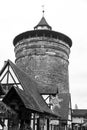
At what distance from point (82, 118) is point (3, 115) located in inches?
1236

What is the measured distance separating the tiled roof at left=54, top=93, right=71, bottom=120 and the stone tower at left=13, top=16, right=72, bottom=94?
7.34 feet

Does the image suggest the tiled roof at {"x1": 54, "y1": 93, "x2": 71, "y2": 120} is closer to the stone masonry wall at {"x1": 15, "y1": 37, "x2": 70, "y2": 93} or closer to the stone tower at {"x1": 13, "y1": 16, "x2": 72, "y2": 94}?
the stone tower at {"x1": 13, "y1": 16, "x2": 72, "y2": 94}

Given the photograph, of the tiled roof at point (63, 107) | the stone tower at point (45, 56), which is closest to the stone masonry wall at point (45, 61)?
the stone tower at point (45, 56)

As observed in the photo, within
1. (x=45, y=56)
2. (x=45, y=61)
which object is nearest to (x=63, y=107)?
(x=45, y=61)

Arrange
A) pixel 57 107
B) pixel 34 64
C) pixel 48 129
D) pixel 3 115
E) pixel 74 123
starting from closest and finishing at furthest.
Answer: pixel 3 115, pixel 48 129, pixel 57 107, pixel 34 64, pixel 74 123

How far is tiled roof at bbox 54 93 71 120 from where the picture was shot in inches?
1064

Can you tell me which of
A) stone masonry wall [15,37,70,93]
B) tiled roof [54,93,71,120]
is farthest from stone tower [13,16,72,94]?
tiled roof [54,93,71,120]

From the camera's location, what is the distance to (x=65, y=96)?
99.9 ft

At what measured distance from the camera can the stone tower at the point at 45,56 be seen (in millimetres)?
32656

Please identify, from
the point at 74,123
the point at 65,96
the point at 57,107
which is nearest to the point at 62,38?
the point at 65,96

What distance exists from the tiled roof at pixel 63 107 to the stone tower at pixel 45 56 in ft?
7.34

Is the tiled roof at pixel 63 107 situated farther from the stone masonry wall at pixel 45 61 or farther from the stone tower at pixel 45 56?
the stone masonry wall at pixel 45 61

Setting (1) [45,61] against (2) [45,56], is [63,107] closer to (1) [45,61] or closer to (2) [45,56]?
(1) [45,61]

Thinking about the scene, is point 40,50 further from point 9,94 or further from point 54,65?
point 9,94
